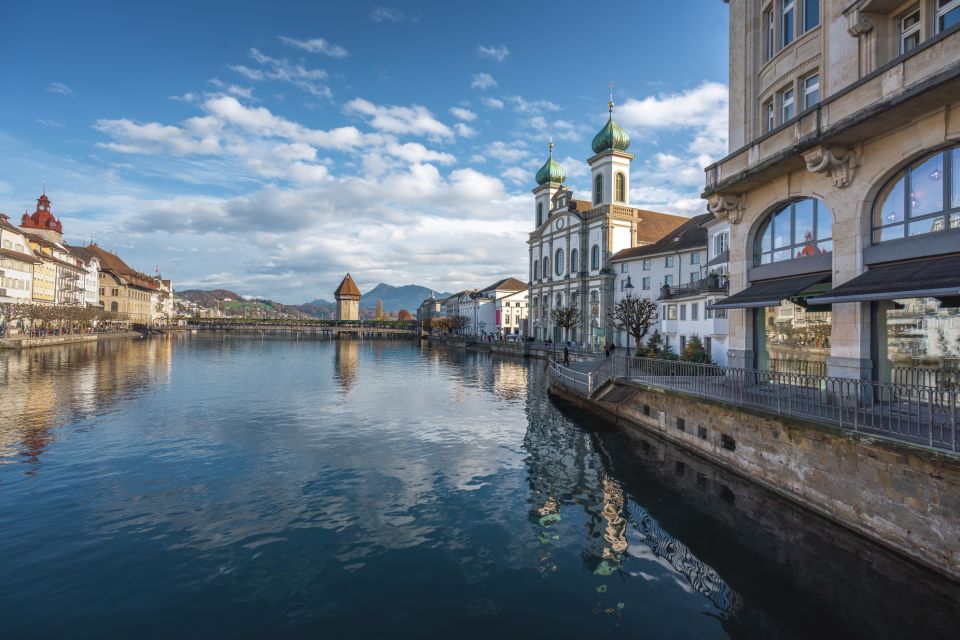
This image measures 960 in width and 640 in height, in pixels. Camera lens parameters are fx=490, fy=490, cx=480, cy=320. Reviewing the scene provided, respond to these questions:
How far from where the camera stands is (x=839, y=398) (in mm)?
10922

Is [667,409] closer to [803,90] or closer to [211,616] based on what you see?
[803,90]

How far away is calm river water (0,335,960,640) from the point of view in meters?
7.97

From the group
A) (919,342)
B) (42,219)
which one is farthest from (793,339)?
(42,219)

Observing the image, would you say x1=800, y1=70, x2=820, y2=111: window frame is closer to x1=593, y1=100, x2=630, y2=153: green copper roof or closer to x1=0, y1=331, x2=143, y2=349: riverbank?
x1=593, y1=100, x2=630, y2=153: green copper roof

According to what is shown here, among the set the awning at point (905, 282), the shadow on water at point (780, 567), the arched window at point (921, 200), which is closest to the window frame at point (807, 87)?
the arched window at point (921, 200)

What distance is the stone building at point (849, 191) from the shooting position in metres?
11.0

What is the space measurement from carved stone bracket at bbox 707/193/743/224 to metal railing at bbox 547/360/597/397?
1127cm

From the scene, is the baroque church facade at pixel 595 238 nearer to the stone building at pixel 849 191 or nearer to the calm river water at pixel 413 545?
the stone building at pixel 849 191

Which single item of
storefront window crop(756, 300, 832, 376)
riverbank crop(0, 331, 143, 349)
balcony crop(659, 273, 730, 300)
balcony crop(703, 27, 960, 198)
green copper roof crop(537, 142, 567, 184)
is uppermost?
green copper roof crop(537, 142, 567, 184)

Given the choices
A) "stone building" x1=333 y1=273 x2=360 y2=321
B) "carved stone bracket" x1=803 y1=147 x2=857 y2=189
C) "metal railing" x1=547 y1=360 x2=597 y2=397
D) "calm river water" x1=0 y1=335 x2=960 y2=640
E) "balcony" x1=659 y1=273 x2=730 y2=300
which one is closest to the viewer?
"calm river water" x1=0 y1=335 x2=960 y2=640

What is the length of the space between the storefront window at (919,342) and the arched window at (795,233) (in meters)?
2.74

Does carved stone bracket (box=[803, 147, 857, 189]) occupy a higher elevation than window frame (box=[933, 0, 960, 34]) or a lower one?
lower

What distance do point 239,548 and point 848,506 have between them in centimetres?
1287

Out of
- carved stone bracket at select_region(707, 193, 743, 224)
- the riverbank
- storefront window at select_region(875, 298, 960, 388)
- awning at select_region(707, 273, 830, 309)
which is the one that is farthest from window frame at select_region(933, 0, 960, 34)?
the riverbank
